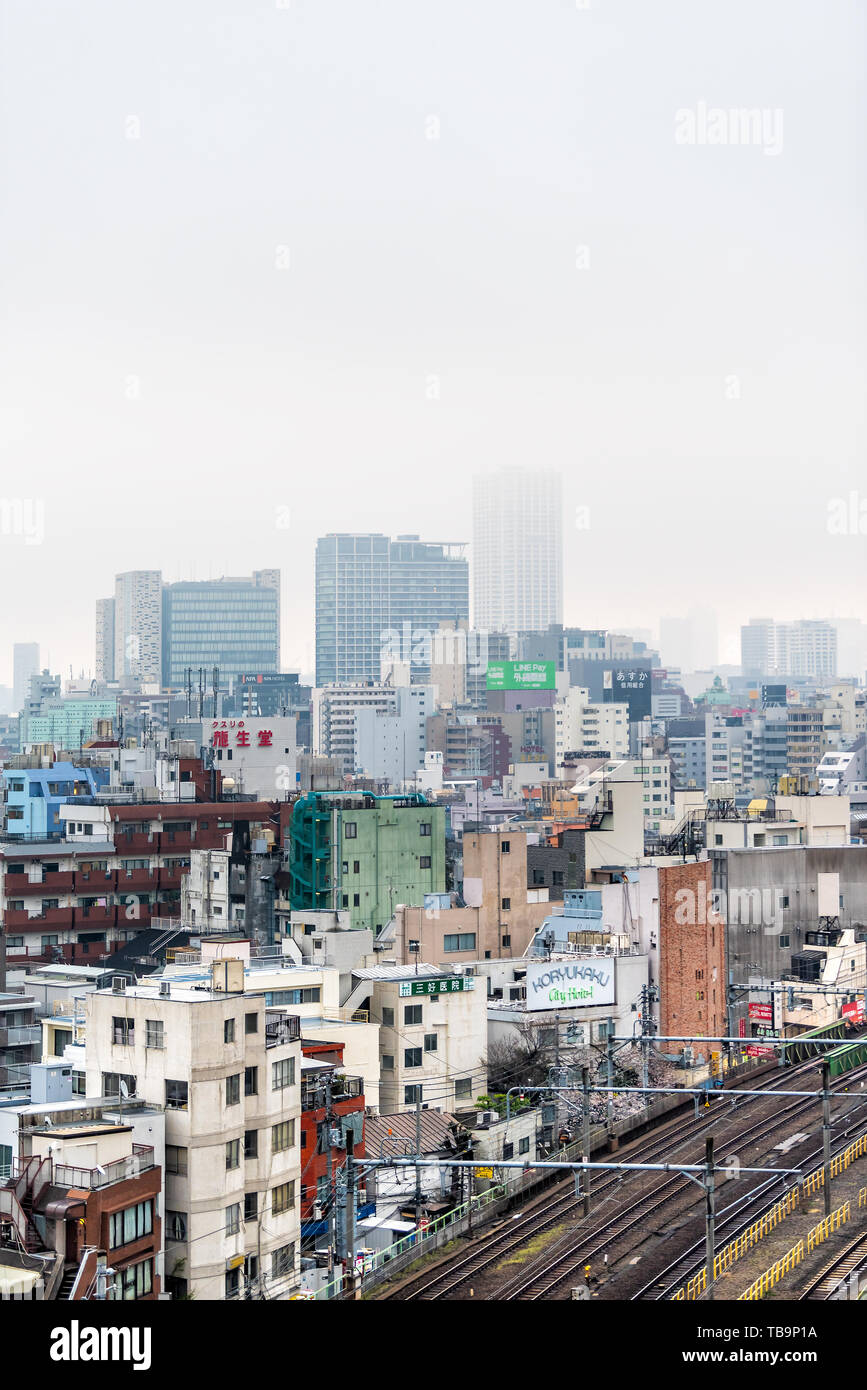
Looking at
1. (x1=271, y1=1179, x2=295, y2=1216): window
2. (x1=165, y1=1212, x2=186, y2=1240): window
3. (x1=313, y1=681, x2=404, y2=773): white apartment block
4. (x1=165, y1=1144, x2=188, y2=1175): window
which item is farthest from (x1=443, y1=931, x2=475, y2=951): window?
(x1=313, y1=681, x2=404, y2=773): white apartment block

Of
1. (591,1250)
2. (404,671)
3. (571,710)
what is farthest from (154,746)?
(404,671)

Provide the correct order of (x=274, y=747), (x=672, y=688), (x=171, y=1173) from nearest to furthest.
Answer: (x=171, y=1173) < (x=274, y=747) < (x=672, y=688)

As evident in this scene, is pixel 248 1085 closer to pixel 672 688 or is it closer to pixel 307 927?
pixel 307 927

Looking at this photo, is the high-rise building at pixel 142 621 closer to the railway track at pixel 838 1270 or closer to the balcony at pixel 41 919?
the balcony at pixel 41 919

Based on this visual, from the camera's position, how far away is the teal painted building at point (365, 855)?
97.6 feet

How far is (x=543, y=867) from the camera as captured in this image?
34.2 metres

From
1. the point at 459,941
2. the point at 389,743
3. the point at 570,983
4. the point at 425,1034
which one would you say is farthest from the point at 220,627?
the point at 425,1034

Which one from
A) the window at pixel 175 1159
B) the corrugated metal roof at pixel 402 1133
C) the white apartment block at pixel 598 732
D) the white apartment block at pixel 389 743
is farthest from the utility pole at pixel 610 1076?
the white apartment block at pixel 389 743

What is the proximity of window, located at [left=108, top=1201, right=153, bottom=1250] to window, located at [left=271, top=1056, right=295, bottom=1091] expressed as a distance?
2.13 meters

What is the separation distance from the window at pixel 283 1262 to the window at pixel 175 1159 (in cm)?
139

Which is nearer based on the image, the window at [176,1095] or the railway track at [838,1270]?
the window at [176,1095]

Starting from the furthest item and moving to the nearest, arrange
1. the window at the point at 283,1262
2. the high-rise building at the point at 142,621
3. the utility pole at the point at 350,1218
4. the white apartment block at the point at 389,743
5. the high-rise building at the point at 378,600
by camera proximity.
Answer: the high-rise building at the point at 378,600 → the high-rise building at the point at 142,621 → the white apartment block at the point at 389,743 → the window at the point at 283,1262 → the utility pole at the point at 350,1218

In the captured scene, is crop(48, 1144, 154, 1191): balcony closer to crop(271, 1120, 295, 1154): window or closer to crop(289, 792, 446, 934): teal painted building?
crop(271, 1120, 295, 1154): window
